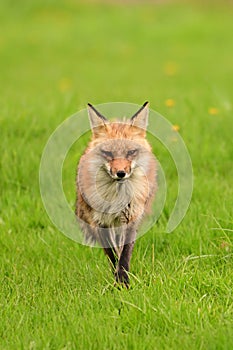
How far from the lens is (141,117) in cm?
491

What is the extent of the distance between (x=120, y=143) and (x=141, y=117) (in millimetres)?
275

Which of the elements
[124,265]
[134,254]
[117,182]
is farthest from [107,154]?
[134,254]

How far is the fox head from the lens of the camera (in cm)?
465

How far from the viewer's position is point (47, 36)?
2017 centimetres

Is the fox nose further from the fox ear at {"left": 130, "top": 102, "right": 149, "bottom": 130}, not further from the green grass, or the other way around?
the green grass

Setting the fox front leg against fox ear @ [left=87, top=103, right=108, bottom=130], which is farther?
the fox front leg

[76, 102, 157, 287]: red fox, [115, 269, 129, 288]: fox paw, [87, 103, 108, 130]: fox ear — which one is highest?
[87, 103, 108, 130]: fox ear

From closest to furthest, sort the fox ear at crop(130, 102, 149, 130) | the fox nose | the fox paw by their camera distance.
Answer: the fox nose, the fox ear at crop(130, 102, 149, 130), the fox paw

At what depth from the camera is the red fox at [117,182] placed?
15.7ft

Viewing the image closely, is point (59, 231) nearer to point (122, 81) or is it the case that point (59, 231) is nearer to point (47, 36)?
point (122, 81)

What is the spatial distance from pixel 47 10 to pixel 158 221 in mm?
19747

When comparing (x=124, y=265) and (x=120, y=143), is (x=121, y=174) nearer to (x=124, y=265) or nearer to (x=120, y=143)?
(x=120, y=143)

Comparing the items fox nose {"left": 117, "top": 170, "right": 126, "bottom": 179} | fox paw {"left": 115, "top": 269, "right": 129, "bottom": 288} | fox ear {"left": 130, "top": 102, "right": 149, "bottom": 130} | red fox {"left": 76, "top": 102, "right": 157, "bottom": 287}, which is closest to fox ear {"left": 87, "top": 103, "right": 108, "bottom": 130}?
red fox {"left": 76, "top": 102, "right": 157, "bottom": 287}

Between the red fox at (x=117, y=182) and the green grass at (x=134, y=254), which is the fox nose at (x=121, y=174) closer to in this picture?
the red fox at (x=117, y=182)
